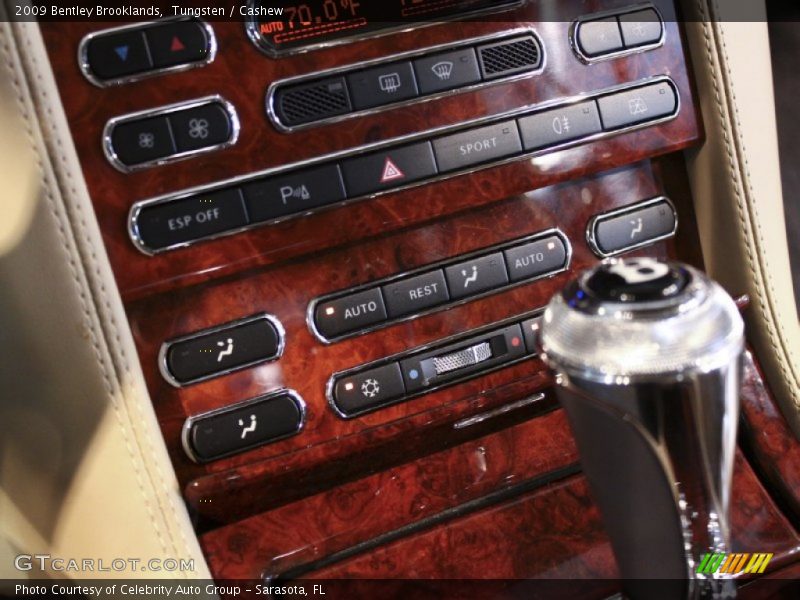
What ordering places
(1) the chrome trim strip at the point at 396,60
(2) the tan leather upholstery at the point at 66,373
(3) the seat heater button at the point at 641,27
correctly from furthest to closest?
(3) the seat heater button at the point at 641,27 < (1) the chrome trim strip at the point at 396,60 < (2) the tan leather upholstery at the point at 66,373

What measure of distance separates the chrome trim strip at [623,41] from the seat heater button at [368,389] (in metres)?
0.38

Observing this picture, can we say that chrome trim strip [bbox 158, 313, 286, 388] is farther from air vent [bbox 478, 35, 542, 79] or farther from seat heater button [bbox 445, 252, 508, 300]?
air vent [bbox 478, 35, 542, 79]

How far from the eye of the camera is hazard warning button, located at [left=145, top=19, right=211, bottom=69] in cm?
73

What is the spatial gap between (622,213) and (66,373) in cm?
59

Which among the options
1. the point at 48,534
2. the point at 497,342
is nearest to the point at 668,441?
the point at 497,342

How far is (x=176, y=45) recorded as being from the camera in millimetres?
734

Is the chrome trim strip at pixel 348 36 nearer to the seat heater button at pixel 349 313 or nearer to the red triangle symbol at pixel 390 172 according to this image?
the red triangle symbol at pixel 390 172

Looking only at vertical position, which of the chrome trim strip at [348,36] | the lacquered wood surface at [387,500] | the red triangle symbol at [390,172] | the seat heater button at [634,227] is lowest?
the lacquered wood surface at [387,500]

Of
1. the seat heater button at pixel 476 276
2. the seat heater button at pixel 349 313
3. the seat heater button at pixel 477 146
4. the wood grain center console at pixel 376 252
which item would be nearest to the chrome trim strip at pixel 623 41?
the wood grain center console at pixel 376 252

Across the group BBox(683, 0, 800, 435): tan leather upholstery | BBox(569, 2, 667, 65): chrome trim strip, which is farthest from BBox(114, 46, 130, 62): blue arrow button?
BBox(683, 0, 800, 435): tan leather upholstery

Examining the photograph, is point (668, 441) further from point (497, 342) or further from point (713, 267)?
point (713, 267)

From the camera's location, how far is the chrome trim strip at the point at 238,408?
78 cm

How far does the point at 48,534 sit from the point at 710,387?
24.3 inches

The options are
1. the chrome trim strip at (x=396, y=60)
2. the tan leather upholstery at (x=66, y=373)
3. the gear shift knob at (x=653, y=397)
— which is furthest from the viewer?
the chrome trim strip at (x=396, y=60)
